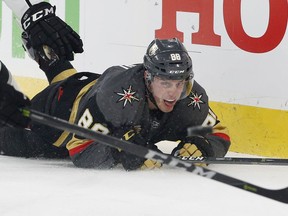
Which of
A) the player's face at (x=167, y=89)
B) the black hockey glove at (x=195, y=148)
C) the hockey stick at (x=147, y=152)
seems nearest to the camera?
the hockey stick at (x=147, y=152)

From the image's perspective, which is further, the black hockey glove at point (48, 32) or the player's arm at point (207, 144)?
the black hockey glove at point (48, 32)

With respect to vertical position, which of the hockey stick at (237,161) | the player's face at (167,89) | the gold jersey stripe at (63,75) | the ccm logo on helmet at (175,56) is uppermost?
the ccm logo on helmet at (175,56)

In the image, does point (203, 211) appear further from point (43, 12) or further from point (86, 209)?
point (43, 12)

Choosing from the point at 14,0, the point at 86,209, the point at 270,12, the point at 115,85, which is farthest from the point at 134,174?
the point at 14,0

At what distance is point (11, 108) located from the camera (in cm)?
326

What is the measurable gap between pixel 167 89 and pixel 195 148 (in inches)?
13.3

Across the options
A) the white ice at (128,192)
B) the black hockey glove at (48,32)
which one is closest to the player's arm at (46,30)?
the black hockey glove at (48,32)

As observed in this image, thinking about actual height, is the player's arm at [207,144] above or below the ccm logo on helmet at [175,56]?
below

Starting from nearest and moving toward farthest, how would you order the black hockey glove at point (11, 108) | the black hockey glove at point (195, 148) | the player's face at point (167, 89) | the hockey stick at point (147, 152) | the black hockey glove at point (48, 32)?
1. the hockey stick at point (147, 152)
2. the black hockey glove at point (11, 108)
3. the player's face at point (167, 89)
4. the black hockey glove at point (195, 148)
5. the black hockey glove at point (48, 32)

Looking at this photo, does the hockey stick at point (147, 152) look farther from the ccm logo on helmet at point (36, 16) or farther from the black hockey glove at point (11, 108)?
the ccm logo on helmet at point (36, 16)

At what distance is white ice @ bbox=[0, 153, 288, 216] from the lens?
3.32m

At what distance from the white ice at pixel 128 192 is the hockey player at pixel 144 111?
3.6 inches

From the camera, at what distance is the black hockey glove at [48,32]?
494cm

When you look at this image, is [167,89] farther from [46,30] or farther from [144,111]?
[46,30]
